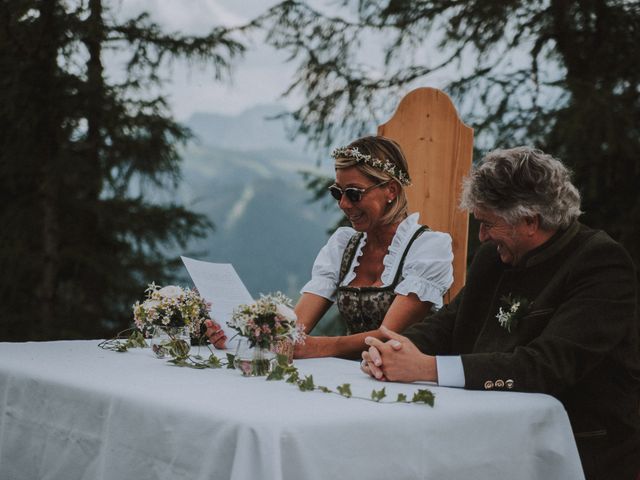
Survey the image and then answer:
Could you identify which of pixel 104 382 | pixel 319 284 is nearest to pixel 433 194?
pixel 319 284

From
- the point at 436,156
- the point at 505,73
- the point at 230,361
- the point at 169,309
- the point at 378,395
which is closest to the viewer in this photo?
the point at 378,395

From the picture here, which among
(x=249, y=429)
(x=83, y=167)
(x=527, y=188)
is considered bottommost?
(x=249, y=429)

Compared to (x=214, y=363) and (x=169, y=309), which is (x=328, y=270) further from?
(x=214, y=363)

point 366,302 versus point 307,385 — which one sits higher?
point 366,302

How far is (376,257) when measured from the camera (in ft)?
12.1

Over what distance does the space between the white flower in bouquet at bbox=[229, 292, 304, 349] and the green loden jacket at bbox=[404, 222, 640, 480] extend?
0.49 metres

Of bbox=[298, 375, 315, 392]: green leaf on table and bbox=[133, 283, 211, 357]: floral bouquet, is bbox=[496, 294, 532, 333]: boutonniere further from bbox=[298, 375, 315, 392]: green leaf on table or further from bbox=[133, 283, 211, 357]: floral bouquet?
bbox=[133, 283, 211, 357]: floral bouquet

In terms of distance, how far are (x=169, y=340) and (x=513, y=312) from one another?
106 centimetres

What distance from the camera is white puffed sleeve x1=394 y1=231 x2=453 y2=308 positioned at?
3.36 metres

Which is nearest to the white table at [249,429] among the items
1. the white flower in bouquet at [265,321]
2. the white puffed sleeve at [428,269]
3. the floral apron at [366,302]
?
the white flower in bouquet at [265,321]

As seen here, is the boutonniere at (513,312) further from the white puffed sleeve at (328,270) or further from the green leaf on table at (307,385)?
the white puffed sleeve at (328,270)

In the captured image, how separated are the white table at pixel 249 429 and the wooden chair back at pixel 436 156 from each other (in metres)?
1.90

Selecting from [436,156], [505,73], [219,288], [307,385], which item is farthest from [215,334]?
[505,73]

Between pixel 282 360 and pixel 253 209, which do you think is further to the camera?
pixel 253 209
